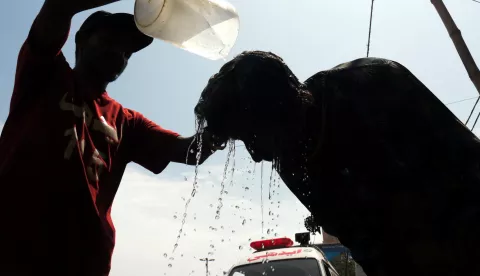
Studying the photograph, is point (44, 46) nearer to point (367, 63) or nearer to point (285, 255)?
point (367, 63)

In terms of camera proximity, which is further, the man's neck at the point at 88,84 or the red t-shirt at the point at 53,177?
the man's neck at the point at 88,84

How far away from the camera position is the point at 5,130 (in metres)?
2.33

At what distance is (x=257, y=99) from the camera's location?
151 cm

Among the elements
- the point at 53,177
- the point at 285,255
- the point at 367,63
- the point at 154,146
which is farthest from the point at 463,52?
the point at 53,177

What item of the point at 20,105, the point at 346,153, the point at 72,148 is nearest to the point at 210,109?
the point at 346,153

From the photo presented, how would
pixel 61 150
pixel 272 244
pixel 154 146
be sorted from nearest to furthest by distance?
pixel 61 150 < pixel 154 146 < pixel 272 244

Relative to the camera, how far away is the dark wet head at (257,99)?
150cm

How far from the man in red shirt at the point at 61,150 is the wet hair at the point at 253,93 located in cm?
60

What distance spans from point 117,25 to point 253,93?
150 centimetres

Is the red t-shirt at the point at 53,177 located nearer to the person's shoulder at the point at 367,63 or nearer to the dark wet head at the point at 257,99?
the dark wet head at the point at 257,99

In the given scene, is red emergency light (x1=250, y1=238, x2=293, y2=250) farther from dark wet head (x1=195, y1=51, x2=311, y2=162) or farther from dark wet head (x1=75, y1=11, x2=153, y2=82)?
dark wet head (x1=195, y1=51, x2=311, y2=162)

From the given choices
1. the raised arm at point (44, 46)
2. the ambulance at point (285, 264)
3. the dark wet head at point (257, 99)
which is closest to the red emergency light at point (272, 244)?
the ambulance at point (285, 264)

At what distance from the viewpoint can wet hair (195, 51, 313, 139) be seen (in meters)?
1.50

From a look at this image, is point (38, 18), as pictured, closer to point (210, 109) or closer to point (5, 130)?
point (5, 130)
